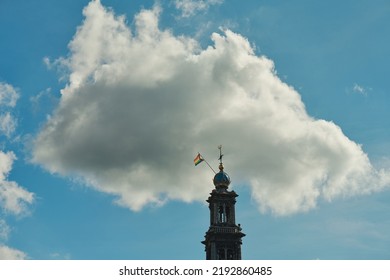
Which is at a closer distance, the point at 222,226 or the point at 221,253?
the point at 221,253

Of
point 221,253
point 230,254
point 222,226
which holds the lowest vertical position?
point 230,254

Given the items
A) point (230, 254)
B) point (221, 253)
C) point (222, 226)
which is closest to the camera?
point (221, 253)

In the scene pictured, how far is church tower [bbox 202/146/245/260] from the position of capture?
101312mm

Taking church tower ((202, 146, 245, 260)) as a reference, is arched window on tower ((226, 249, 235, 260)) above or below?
below

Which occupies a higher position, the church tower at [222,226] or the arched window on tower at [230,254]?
the church tower at [222,226]

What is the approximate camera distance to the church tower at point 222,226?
10131 cm

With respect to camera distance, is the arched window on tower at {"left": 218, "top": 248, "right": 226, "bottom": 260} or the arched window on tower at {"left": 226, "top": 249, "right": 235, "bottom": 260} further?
the arched window on tower at {"left": 226, "top": 249, "right": 235, "bottom": 260}

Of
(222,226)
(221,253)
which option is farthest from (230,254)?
(222,226)

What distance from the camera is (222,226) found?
104 m

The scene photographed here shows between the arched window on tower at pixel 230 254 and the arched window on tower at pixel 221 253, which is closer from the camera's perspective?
the arched window on tower at pixel 221 253

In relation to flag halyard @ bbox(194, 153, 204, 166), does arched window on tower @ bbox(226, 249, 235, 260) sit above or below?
below

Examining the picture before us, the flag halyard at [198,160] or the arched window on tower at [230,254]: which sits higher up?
the flag halyard at [198,160]

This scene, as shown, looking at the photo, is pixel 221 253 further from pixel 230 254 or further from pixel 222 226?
pixel 222 226
